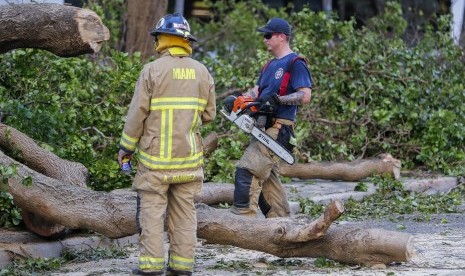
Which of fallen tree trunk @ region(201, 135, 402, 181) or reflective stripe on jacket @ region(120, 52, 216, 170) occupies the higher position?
reflective stripe on jacket @ region(120, 52, 216, 170)

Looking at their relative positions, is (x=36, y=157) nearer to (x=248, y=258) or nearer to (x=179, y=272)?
(x=248, y=258)

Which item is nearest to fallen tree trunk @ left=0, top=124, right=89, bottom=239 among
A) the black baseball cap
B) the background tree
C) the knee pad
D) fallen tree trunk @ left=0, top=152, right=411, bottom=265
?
fallen tree trunk @ left=0, top=152, right=411, bottom=265

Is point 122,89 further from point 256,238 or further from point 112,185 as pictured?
point 256,238

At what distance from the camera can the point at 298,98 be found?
892 cm

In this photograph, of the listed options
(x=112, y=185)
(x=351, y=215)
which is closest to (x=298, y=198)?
(x=351, y=215)

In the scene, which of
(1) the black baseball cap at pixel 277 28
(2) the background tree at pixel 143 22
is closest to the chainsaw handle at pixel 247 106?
(1) the black baseball cap at pixel 277 28

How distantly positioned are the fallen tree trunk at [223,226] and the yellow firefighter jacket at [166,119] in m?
0.84

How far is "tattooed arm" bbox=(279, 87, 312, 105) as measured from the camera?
892 cm

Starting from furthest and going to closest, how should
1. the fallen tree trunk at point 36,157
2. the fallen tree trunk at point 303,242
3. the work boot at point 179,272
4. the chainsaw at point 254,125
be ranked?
the chainsaw at point 254,125 < the fallen tree trunk at point 36,157 < the fallen tree trunk at point 303,242 < the work boot at point 179,272

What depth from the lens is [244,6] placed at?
18312mm

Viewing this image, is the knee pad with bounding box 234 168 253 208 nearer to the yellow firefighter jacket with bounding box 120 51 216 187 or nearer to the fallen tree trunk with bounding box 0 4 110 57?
the fallen tree trunk with bounding box 0 4 110 57

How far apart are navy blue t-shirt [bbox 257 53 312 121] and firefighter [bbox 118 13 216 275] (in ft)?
6.11

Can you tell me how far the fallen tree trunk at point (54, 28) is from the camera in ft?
26.5

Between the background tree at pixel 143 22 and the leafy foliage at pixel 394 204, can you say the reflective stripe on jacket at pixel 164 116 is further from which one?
the background tree at pixel 143 22
